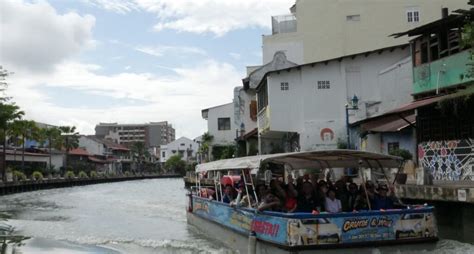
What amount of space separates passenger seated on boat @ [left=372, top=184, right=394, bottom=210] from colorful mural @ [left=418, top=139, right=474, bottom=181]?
19.0 feet

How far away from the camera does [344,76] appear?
33.7 meters

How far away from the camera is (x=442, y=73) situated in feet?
75.2

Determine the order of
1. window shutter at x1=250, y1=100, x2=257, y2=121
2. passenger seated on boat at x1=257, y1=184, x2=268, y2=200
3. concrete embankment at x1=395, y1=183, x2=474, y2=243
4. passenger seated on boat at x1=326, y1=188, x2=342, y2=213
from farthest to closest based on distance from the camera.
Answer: window shutter at x1=250, y1=100, x2=257, y2=121 < concrete embankment at x1=395, y1=183, x2=474, y2=243 < passenger seated on boat at x1=257, y1=184, x2=268, y2=200 < passenger seated on boat at x1=326, y1=188, x2=342, y2=213

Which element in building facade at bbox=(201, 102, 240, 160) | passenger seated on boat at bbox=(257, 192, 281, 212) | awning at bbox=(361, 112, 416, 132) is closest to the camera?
passenger seated on boat at bbox=(257, 192, 281, 212)

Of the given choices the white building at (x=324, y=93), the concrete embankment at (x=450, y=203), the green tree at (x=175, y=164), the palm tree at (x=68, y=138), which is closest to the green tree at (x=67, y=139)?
the palm tree at (x=68, y=138)

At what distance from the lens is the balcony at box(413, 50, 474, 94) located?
21.6 metres

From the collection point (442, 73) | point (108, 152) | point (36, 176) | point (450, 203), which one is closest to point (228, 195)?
point (450, 203)

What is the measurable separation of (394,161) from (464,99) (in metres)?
5.26

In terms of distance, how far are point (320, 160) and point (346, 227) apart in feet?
12.1

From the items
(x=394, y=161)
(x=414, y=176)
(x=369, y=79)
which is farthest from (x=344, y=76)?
(x=394, y=161)

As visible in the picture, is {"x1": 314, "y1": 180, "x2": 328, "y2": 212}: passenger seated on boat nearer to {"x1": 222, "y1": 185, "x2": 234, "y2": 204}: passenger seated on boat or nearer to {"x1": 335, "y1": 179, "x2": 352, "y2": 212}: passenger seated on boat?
{"x1": 335, "y1": 179, "x2": 352, "y2": 212}: passenger seated on boat

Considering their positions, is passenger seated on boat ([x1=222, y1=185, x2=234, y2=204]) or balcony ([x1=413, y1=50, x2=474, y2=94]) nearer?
passenger seated on boat ([x1=222, y1=185, x2=234, y2=204])

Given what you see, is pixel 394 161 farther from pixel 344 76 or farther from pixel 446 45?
pixel 344 76

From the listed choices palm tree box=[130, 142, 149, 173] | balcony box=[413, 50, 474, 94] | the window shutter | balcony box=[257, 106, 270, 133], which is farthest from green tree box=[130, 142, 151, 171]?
balcony box=[413, 50, 474, 94]
